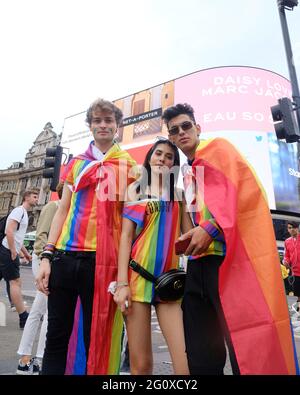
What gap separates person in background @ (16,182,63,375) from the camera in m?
3.03

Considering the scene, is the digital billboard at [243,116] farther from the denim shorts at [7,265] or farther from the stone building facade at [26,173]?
the stone building facade at [26,173]

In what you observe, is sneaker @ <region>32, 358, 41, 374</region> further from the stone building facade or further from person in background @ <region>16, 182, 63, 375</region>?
the stone building facade

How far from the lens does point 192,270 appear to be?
5.82 ft

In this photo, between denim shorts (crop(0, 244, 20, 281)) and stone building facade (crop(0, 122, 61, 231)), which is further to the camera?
stone building facade (crop(0, 122, 61, 231))

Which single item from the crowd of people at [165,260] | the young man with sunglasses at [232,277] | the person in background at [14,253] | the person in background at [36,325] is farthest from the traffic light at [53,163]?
the young man with sunglasses at [232,277]

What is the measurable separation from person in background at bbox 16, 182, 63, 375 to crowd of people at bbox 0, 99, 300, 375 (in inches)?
35.2

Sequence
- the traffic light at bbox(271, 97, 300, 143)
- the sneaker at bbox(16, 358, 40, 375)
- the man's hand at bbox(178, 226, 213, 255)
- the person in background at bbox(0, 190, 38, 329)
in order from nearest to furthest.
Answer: the man's hand at bbox(178, 226, 213, 255) < the sneaker at bbox(16, 358, 40, 375) < the person in background at bbox(0, 190, 38, 329) < the traffic light at bbox(271, 97, 300, 143)

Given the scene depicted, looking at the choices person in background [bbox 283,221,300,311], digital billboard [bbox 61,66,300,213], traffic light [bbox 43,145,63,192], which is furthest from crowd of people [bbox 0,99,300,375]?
digital billboard [bbox 61,66,300,213]

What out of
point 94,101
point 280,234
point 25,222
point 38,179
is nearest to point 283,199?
point 280,234

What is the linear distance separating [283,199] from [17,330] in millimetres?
21352

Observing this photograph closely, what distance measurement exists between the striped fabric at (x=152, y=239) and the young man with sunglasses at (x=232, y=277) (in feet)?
0.74

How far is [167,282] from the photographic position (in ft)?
6.11

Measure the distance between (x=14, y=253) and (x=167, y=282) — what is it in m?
3.58

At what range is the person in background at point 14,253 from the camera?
4.69 meters
